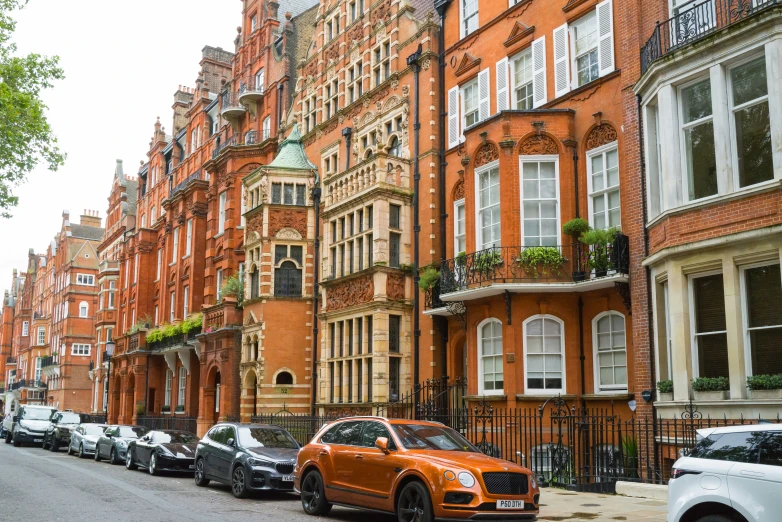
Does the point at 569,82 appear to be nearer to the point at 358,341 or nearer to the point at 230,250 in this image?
the point at 358,341

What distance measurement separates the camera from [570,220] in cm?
1873

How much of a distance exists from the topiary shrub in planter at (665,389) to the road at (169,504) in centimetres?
225

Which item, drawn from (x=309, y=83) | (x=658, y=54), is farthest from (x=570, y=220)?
(x=309, y=83)

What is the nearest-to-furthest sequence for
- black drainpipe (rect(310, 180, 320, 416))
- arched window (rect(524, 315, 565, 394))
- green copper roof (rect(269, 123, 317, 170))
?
arched window (rect(524, 315, 565, 394))
black drainpipe (rect(310, 180, 320, 416))
green copper roof (rect(269, 123, 317, 170))

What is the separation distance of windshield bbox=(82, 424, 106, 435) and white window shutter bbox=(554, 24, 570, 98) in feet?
64.7

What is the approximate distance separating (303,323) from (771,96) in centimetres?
1919

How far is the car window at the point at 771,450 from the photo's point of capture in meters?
7.72

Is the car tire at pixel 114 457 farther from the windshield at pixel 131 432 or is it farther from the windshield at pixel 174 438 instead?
the windshield at pixel 174 438

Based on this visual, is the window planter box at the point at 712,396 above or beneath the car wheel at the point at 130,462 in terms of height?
above

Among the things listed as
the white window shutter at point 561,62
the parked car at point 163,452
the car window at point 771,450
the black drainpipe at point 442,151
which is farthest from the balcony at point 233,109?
the car window at point 771,450

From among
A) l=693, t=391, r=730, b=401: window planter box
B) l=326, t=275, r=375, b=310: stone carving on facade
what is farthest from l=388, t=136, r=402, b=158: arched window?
l=693, t=391, r=730, b=401: window planter box

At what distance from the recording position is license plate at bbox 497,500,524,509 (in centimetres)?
1055

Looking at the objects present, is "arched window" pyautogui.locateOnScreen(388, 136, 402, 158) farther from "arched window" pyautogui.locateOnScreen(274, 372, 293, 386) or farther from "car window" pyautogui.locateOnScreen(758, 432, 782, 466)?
"car window" pyautogui.locateOnScreen(758, 432, 782, 466)

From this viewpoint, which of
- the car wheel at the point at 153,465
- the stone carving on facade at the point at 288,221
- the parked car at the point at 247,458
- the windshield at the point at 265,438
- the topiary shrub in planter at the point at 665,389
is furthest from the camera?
the stone carving on facade at the point at 288,221
